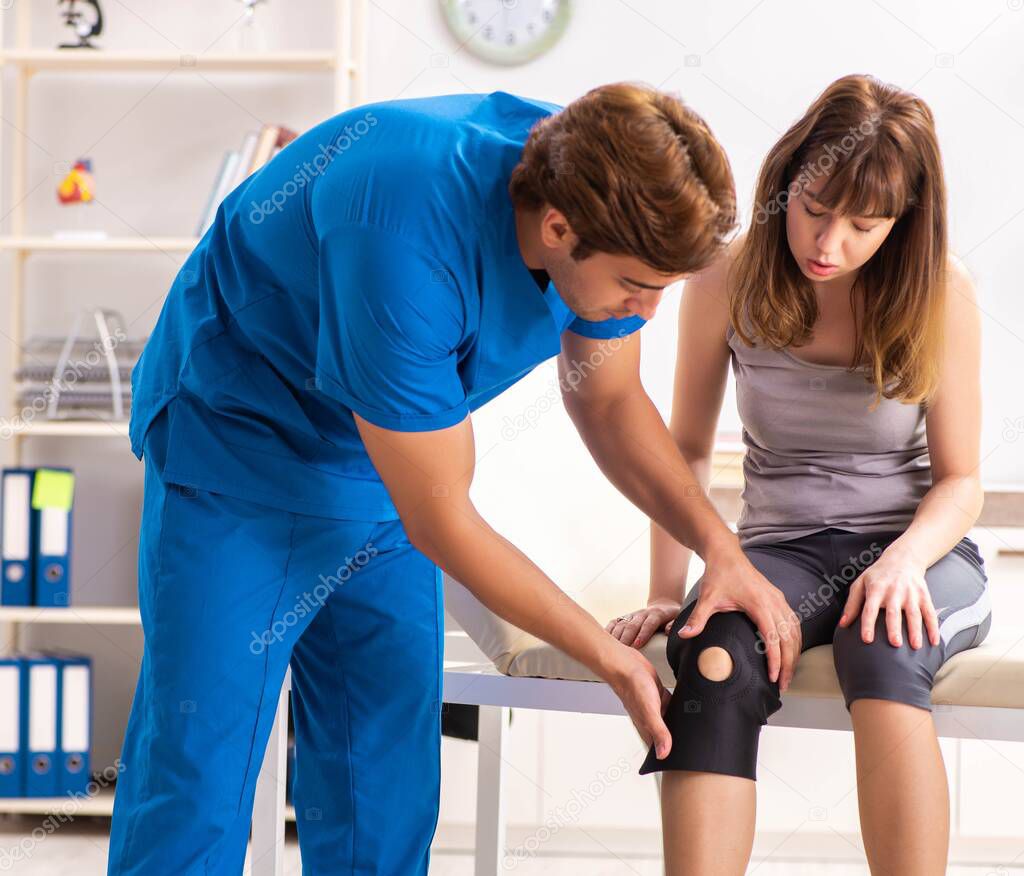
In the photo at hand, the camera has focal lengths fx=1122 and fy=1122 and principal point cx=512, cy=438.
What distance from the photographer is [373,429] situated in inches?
32.5

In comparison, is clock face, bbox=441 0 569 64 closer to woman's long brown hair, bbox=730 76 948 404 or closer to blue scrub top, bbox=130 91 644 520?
woman's long brown hair, bbox=730 76 948 404

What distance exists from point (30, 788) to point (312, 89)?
150cm

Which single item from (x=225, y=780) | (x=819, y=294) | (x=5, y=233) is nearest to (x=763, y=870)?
(x=819, y=294)

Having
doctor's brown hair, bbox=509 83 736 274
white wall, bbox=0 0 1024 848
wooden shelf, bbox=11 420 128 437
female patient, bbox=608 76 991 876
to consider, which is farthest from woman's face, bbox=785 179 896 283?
wooden shelf, bbox=11 420 128 437

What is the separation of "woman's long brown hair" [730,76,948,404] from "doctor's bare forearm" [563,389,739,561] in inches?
8.9

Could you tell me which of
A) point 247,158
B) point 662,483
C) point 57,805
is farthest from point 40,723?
point 662,483

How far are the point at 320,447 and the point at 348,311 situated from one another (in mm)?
226

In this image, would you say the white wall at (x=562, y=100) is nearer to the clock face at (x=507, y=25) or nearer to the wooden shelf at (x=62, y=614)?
the clock face at (x=507, y=25)

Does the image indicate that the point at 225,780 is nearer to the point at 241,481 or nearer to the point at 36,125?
the point at 241,481

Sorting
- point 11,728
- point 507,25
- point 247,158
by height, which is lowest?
point 11,728

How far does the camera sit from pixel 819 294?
→ 1207 millimetres

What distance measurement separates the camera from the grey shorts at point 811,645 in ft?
3.08

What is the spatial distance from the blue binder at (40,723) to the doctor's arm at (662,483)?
1488mm

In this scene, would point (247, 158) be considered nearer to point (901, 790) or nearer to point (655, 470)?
point (655, 470)
